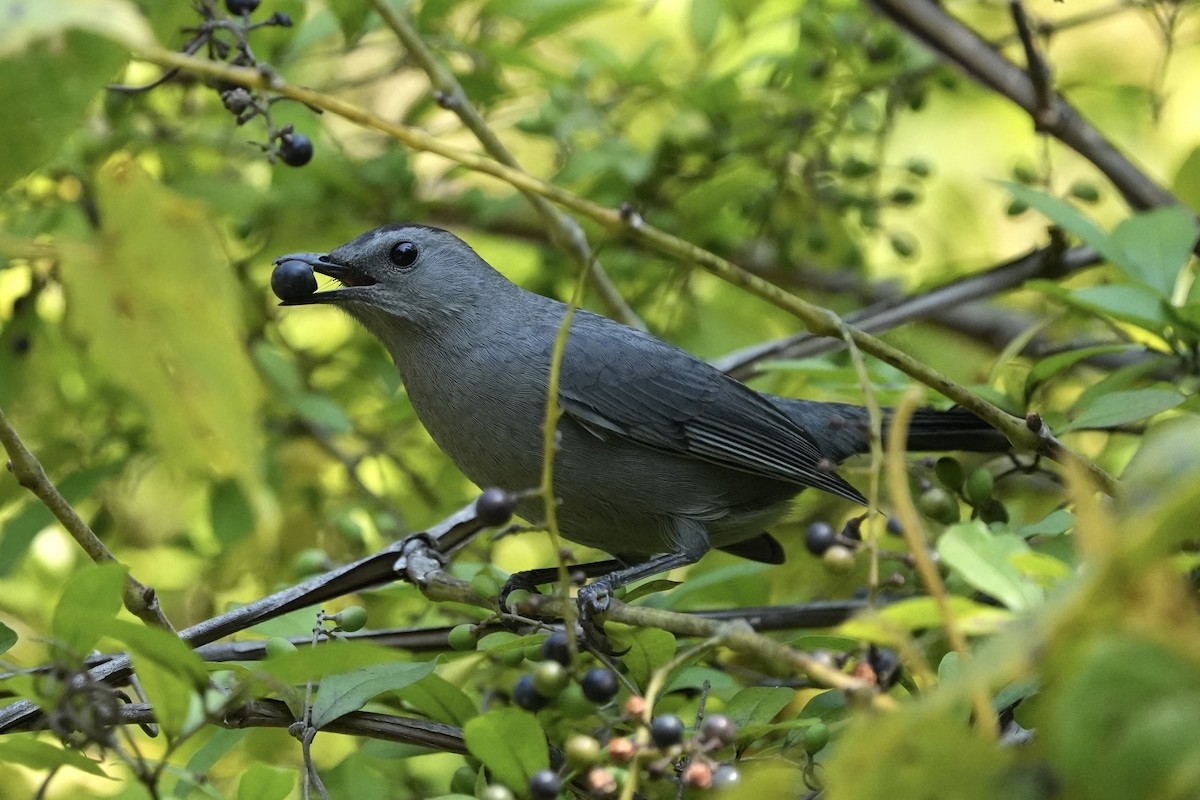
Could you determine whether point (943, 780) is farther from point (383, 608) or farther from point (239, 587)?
point (239, 587)

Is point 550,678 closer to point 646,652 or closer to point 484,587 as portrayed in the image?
point 646,652

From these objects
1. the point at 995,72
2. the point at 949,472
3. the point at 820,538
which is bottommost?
the point at 949,472

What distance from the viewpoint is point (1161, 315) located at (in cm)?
266

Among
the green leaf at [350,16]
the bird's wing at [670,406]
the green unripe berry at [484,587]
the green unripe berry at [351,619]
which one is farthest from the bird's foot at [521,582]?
the green leaf at [350,16]

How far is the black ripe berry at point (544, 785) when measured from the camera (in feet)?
5.78

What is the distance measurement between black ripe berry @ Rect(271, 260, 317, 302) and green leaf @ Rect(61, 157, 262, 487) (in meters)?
1.82

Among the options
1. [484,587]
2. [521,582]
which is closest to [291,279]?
[521,582]

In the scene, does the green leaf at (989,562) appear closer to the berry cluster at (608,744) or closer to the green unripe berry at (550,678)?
the berry cluster at (608,744)

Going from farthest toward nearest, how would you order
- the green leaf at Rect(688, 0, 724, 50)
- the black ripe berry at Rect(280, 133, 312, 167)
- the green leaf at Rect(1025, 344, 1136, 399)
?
1. the green leaf at Rect(688, 0, 724, 50)
2. the black ripe berry at Rect(280, 133, 312, 167)
3. the green leaf at Rect(1025, 344, 1136, 399)

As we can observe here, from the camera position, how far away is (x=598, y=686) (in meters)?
1.98

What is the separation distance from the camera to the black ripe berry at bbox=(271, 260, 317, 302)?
328cm

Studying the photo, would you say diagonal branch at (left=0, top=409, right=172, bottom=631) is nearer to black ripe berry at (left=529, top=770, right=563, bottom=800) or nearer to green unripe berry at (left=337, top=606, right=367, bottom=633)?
green unripe berry at (left=337, top=606, right=367, bottom=633)

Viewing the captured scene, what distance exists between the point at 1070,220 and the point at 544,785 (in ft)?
6.58

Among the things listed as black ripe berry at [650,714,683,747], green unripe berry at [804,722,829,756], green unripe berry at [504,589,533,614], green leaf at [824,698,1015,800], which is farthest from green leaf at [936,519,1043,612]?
green unripe berry at [504,589,533,614]
